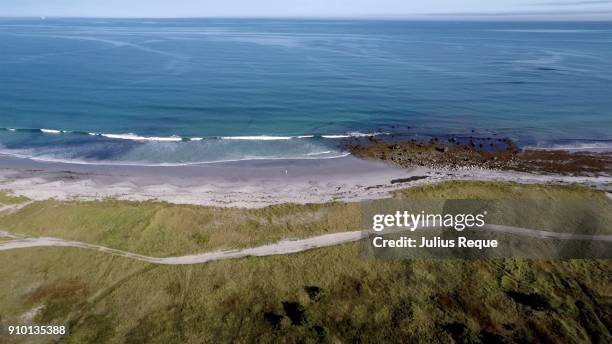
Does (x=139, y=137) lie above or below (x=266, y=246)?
above

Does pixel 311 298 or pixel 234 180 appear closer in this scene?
→ pixel 311 298

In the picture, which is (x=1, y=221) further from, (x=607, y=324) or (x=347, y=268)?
(x=607, y=324)

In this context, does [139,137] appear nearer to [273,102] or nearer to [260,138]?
[260,138]

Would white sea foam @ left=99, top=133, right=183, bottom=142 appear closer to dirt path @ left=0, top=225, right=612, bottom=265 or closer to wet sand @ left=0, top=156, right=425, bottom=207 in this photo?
wet sand @ left=0, top=156, right=425, bottom=207

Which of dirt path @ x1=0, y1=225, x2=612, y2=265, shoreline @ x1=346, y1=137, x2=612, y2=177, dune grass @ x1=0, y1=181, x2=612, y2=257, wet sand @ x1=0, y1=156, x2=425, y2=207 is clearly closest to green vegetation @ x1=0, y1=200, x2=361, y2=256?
dune grass @ x1=0, y1=181, x2=612, y2=257

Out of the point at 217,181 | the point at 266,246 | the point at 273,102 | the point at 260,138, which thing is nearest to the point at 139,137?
the point at 260,138

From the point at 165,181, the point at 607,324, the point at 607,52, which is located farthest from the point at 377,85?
the point at 607,52

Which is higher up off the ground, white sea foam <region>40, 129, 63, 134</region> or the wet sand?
white sea foam <region>40, 129, 63, 134</region>
